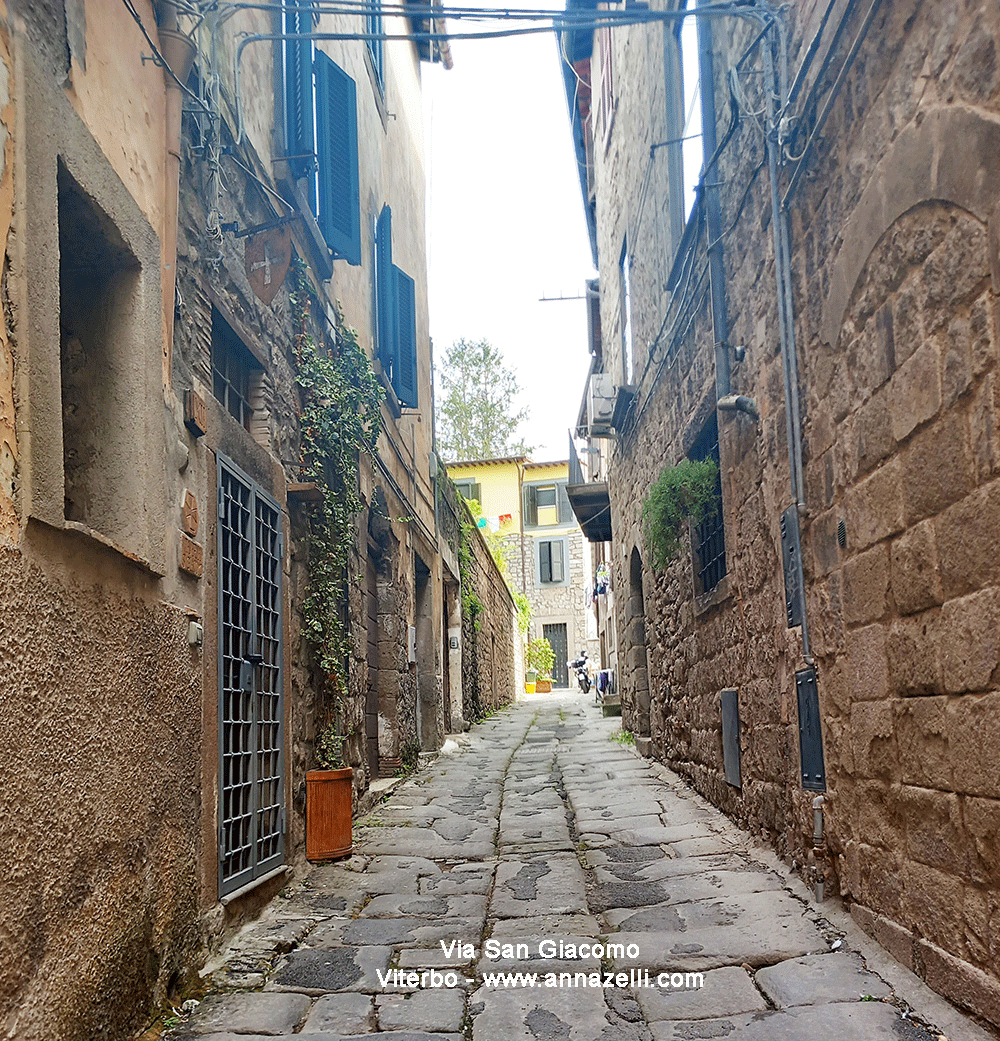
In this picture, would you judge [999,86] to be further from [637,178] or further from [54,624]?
[637,178]

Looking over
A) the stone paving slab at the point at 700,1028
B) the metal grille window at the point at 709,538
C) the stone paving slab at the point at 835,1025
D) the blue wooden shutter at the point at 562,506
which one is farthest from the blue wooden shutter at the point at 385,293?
the blue wooden shutter at the point at 562,506

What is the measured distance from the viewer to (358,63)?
801 cm

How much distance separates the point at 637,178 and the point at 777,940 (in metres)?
7.06

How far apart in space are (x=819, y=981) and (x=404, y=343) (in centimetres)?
679

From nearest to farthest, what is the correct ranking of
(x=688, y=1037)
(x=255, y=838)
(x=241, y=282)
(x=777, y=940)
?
(x=688, y=1037) → (x=777, y=940) → (x=255, y=838) → (x=241, y=282)

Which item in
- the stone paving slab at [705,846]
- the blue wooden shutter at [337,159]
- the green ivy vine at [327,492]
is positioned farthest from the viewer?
the blue wooden shutter at [337,159]

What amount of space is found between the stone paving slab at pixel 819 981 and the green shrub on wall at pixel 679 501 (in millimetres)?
3096

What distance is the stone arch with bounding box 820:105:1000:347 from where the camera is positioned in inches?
88.4

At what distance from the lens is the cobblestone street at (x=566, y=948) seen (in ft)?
9.09

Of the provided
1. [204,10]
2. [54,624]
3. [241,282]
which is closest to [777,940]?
[54,624]

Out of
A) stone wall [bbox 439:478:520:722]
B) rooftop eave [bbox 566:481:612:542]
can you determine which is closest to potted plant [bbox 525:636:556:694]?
stone wall [bbox 439:478:520:722]

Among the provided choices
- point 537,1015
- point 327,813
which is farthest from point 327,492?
point 537,1015

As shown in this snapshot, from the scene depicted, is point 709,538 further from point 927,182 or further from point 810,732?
point 927,182

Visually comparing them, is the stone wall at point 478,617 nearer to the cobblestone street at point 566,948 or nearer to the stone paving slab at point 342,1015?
the cobblestone street at point 566,948
